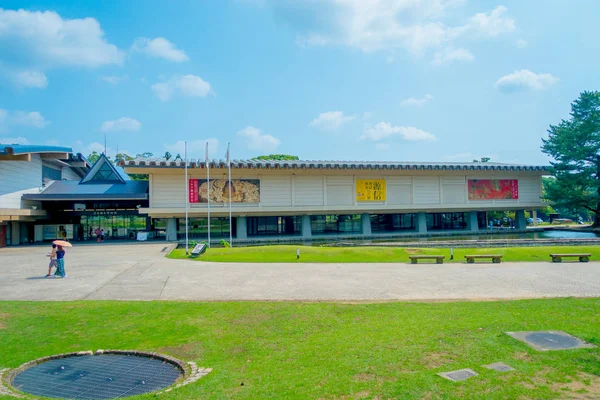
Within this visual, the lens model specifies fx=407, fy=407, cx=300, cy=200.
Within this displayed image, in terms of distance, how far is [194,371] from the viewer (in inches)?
269

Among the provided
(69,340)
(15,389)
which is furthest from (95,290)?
(15,389)

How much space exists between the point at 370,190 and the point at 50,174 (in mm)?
32940

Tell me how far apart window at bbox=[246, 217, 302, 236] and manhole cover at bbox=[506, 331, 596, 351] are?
3711 cm

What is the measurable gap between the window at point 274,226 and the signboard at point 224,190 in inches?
171

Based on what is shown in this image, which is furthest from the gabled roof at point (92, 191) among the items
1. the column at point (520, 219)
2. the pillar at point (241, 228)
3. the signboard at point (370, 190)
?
the column at point (520, 219)

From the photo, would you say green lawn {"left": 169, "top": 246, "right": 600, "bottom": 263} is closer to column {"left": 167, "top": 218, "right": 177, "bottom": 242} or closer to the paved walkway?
the paved walkway

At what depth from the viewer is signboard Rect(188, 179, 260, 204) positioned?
129 feet

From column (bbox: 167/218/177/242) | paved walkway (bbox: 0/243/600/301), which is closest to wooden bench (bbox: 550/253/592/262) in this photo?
paved walkway (bbox: 0/243/600/301)

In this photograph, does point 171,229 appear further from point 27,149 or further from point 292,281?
point 292,281

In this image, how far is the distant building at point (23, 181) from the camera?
103 feet

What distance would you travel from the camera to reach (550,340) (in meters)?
7.92

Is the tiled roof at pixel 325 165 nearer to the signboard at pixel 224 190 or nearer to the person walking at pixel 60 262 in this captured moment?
the signboard at pixel 224 190

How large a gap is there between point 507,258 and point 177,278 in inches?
716

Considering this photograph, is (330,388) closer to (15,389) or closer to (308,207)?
(15,389)
